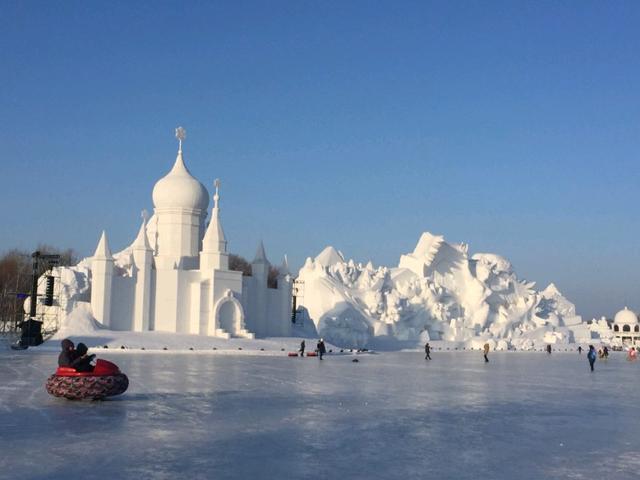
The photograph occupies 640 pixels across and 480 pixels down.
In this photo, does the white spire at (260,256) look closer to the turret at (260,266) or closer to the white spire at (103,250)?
the turret at (260,266)

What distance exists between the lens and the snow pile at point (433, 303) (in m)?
64.1

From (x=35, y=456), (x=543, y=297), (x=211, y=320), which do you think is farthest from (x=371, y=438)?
(x=543, y=297)

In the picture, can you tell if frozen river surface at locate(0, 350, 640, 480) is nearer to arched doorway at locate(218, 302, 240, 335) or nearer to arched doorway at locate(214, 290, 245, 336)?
arched doorway at locate(214, 290, 245, 336)

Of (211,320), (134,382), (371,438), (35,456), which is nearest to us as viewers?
(35,456)

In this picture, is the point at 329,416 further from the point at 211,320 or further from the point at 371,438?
the point at 211,320

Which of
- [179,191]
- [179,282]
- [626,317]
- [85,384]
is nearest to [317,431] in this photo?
[85,384]

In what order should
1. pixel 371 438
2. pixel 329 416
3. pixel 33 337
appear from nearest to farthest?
pixel 371 438, pixel 329 416, pixel 33 337

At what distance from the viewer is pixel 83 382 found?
1510 cm

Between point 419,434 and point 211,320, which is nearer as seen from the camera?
point 419,434

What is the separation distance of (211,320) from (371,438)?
120ft

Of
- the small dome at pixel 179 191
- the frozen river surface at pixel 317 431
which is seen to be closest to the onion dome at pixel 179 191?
the small dome at pixel 179 191

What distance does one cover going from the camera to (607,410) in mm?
16047

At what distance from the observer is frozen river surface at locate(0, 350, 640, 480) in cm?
912

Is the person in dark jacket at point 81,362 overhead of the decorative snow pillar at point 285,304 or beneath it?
beneath
